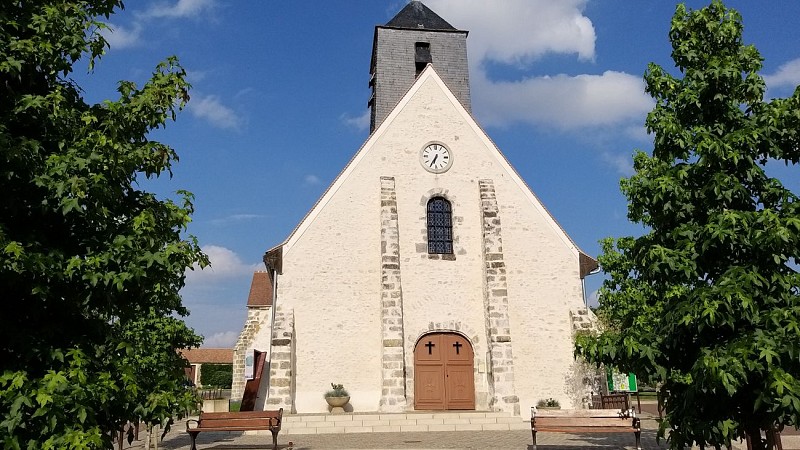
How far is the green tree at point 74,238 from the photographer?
4637 millimetres

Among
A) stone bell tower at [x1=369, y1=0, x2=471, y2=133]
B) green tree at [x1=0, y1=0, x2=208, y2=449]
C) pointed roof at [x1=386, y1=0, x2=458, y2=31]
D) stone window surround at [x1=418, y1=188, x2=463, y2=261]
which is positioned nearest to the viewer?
green tree at [x1=0, y1=0, x2=208, y2=449]

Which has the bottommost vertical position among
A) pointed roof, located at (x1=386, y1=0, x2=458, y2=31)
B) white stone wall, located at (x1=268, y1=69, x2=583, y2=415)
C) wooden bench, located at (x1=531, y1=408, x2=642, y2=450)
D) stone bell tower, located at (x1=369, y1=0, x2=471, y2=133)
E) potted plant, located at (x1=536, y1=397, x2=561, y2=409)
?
potted plant, located at (x1=536, y1=397, x2=561, y2=409)

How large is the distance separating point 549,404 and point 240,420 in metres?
9.33

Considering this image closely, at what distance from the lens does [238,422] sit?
11164 millimetres

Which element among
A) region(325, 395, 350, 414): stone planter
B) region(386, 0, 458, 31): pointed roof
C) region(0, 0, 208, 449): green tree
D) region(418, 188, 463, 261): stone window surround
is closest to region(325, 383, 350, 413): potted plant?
region(325, 395, 350, 414): stone planter

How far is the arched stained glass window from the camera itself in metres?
18.6

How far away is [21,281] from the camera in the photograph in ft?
16.1

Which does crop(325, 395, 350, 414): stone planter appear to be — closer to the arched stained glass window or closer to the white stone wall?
the white stone wall

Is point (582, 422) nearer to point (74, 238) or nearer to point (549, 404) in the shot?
point (549, 404)

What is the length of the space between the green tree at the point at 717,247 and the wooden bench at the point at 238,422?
625 centimetres

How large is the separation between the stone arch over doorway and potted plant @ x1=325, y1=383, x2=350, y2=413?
175 centimetres

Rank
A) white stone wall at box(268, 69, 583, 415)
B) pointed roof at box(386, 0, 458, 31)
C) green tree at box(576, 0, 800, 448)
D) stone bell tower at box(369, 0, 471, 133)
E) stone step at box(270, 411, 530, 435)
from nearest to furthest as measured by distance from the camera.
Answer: green tree at box(576, 0, 800, 448) < stone step at box(270, 411, 530, 435) < white stone wall at box(268, 69, 583, 415) < stone bell tower at box(369, 0, 471, 133) < pointed roof at box(386, 0, 458, 31)

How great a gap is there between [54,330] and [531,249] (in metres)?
15.0

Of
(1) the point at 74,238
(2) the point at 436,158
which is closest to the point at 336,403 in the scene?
(2) the point at 436,158
